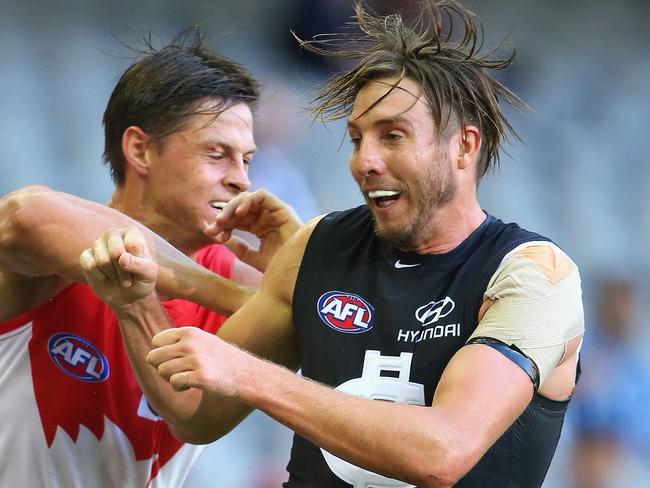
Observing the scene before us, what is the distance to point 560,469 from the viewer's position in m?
5.64

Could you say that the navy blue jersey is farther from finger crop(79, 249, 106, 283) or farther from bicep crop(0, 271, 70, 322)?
bicep crop(0, 271, 70, 322)

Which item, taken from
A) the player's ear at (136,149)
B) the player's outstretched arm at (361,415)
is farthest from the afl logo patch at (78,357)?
the player's outstretched arm at (361,415)

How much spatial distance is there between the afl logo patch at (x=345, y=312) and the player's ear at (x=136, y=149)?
4.60ft

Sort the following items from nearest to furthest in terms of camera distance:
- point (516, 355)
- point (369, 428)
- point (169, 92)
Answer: point (369, 428) → point (516, 355) → point (169, 92)

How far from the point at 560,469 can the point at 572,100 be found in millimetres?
2588

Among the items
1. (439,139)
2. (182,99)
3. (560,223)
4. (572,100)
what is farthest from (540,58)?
(439,139)

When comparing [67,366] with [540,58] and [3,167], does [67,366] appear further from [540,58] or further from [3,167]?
[540,58]

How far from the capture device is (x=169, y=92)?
3.99 m

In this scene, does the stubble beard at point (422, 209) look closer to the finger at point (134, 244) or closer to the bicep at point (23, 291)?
the finger at point (134, 244)

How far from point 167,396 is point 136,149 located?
1426mm

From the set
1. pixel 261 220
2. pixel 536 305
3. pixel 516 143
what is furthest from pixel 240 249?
pixel 516 143

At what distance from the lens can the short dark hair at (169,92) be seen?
397 cm

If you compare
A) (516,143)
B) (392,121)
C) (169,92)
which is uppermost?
(516,143)

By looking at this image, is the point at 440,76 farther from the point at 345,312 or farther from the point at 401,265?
the point at 345,312
